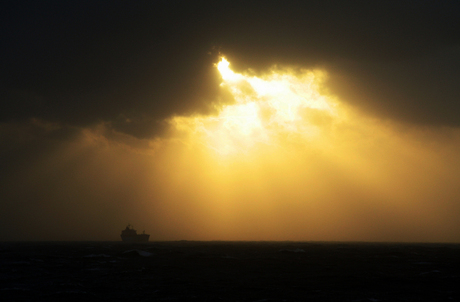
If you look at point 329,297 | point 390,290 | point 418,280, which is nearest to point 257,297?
point 329,297

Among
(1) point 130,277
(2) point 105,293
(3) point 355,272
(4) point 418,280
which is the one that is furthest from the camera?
(3) point 355,272

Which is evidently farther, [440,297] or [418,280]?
[418,280]

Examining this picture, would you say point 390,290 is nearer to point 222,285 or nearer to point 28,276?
point 222,285

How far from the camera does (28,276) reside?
46906 millimetres

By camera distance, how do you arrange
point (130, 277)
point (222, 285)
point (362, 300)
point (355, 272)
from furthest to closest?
point (355, 272) → point (130, 277) → point (222, 285) → point (362, 300)

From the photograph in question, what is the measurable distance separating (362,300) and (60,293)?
2985 centimetres

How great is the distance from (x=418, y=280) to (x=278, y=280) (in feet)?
57.4

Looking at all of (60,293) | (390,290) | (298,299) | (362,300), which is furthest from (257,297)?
(60,293)

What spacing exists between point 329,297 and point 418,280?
17.8 metres

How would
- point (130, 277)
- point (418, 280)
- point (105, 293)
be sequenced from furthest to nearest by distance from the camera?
point (130, 277) < point (418, 280) < point (105, 293)

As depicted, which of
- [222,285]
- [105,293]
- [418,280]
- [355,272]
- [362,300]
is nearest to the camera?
[362,300]

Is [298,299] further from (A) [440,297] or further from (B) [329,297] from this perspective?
(A) [440,297]

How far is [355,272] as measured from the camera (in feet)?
168

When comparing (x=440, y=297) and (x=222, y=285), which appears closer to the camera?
(x=440, y=297)
